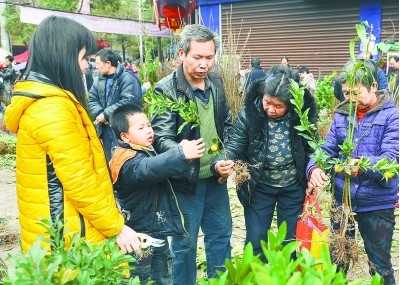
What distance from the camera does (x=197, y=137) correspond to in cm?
262

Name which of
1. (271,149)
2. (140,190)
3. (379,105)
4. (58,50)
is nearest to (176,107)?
(140,190)

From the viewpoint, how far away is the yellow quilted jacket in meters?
1.72

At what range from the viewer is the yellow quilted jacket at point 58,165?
1.72 m

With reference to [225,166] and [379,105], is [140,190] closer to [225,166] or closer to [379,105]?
[225,166]

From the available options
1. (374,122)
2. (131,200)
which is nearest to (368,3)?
(374,122)

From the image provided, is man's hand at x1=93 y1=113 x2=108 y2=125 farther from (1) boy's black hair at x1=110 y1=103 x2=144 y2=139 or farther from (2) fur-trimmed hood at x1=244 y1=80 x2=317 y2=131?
(2) fur-trimmed hood at x1=244 y1=80 x2=317 y2=131

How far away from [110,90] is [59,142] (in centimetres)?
350

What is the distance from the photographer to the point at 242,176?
2.48 metres

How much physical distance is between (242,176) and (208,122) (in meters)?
0.40

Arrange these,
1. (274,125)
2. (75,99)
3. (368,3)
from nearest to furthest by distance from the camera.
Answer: (75,99) < (274,125) < (368,3)

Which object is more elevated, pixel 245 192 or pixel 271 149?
pixel 271 149

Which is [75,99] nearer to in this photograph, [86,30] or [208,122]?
[86,30]

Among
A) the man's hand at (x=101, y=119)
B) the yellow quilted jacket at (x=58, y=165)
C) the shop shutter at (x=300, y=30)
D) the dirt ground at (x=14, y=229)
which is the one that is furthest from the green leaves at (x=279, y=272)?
A: the shop shutter at (x=300, y=30)

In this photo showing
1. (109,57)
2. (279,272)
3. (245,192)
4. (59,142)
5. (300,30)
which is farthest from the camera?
(300,30)
